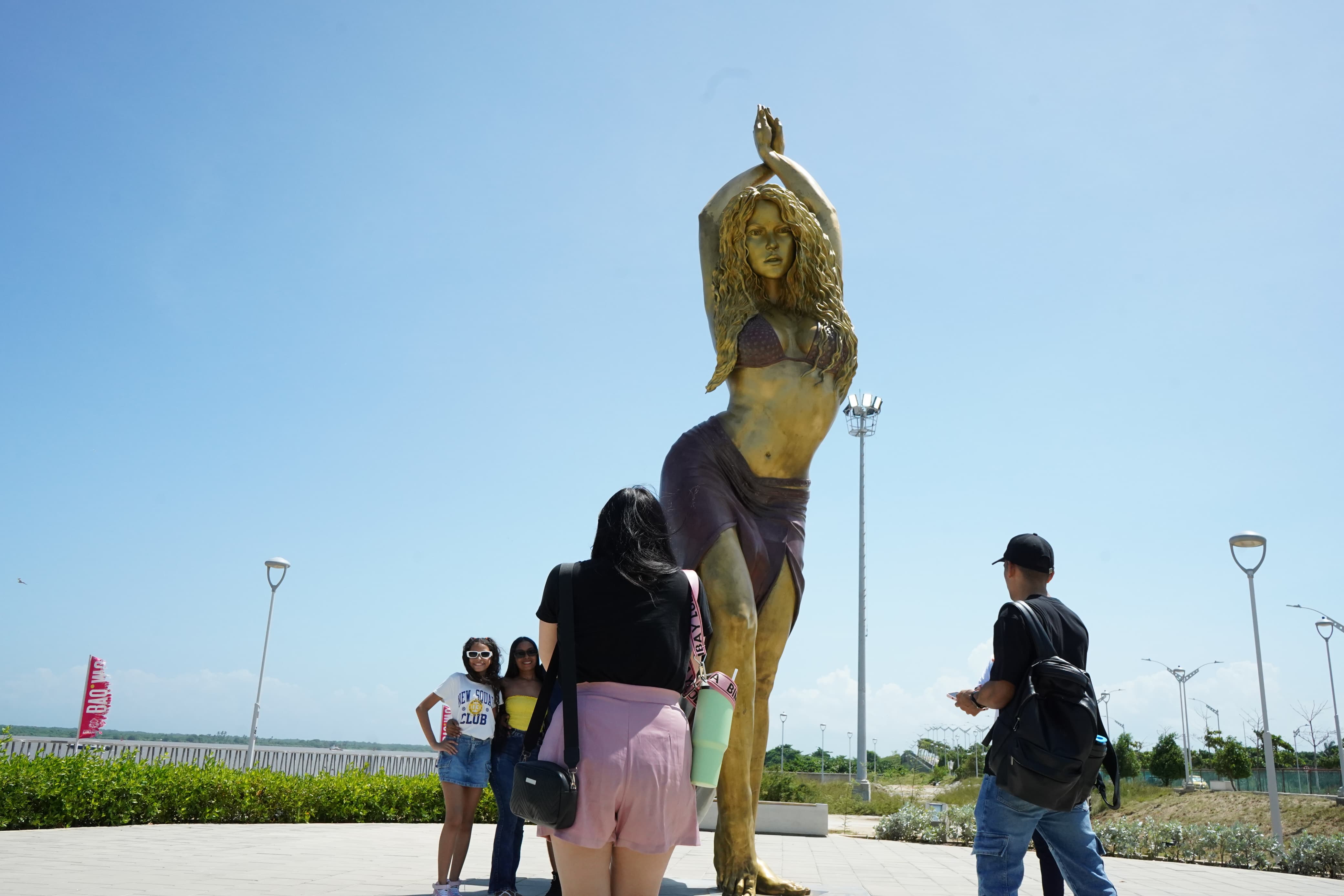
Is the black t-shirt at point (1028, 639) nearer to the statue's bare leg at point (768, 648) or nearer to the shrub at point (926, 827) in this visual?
the statue's bare leg at point (768, 648)

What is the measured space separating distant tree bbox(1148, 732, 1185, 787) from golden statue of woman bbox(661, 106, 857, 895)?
116ft

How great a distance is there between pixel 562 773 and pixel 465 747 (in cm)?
324

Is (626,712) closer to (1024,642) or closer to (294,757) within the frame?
(1024,642)

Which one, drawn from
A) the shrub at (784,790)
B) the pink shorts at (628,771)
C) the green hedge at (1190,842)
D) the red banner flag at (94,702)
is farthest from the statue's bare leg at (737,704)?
the red banner flag at (94,702)

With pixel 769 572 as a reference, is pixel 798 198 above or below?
above

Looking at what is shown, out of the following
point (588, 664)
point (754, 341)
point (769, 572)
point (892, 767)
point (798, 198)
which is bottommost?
point (892, 767)

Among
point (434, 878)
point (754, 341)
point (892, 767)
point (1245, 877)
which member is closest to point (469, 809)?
point (434, 878)

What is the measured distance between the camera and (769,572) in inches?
198

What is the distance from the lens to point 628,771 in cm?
239

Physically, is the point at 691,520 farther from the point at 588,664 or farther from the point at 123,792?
the point at 123,792

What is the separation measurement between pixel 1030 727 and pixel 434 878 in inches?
183

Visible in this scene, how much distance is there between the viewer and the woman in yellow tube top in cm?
499

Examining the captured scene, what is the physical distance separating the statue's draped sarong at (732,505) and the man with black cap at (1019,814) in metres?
1.64

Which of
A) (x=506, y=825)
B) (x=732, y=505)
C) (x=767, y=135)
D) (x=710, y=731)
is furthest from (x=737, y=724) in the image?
(x=767, y=135)
